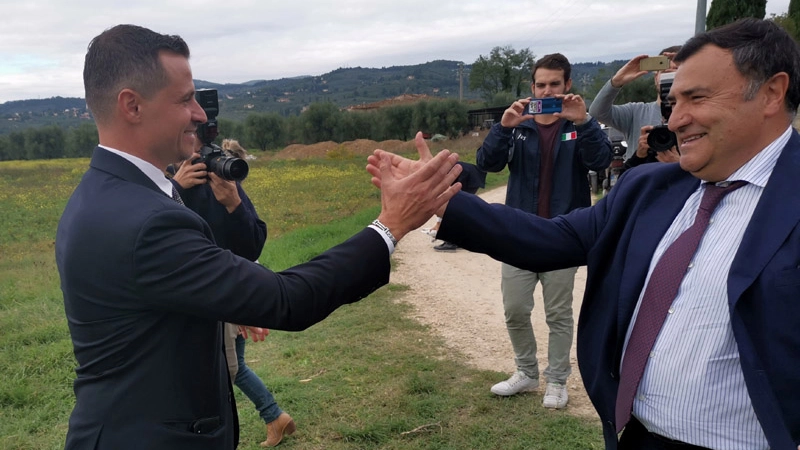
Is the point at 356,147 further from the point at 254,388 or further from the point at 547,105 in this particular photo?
the point at 254,388

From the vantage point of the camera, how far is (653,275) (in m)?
2.05

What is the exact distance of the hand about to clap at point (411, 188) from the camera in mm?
2158

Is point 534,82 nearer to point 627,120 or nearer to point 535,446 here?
point 627,120

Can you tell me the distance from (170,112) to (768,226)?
1.94 m

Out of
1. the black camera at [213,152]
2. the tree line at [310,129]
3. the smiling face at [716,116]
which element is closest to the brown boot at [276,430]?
the black camera at [213,152]

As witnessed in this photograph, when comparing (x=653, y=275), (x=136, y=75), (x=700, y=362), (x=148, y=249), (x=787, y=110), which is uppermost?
(x=136, y=75)

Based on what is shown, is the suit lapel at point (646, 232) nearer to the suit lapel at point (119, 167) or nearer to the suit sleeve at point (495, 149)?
the suit lapel at point (119, 167)

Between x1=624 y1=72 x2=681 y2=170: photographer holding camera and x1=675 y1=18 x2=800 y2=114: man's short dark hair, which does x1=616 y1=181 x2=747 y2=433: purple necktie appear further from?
x1=624 y1=72 x2=681 y2=170: photographer holding camera

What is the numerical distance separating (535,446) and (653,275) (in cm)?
241

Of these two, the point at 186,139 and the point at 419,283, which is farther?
the point at 419,283

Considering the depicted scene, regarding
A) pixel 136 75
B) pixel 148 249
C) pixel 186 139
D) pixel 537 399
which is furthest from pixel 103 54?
pixel 537 399

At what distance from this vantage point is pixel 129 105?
2.04 metres

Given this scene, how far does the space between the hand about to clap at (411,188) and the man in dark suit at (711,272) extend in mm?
36

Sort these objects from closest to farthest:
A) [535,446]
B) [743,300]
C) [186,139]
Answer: [743,300] < [186,139] < [535,446]
